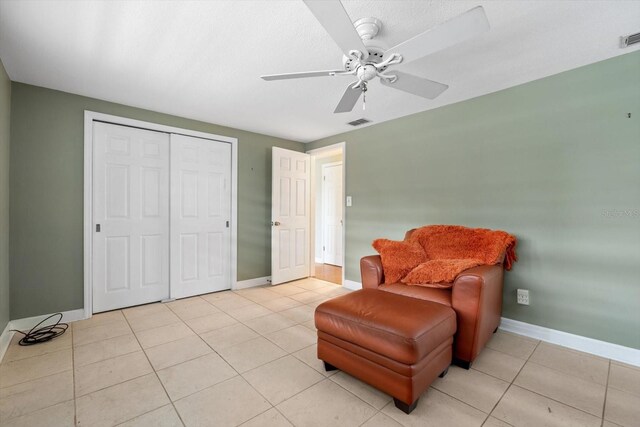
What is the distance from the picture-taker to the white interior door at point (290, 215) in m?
4.15

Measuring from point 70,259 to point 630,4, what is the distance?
477 cm

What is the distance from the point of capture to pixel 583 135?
2.29 m

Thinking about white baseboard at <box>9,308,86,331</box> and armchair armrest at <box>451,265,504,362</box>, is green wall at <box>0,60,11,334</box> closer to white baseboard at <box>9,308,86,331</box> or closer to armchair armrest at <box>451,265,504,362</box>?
white baseboard at <box>9,308,86,331</box>

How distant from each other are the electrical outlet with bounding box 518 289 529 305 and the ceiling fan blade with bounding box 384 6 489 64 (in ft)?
Result: 7.53

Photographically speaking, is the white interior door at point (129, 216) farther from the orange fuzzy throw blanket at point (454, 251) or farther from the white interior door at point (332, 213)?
the white interior door at point (332, 213)

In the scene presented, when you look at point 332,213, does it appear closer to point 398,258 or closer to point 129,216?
point 398,258

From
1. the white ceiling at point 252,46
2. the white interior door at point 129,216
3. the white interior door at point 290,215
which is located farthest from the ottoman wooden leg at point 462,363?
the white interior door at point 129,216

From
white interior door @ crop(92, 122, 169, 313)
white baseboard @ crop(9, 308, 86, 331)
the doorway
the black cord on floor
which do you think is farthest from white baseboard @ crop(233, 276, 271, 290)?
the black cord on floor

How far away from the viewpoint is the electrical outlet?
2.55 metres

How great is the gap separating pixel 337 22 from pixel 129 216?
3069 millimetres

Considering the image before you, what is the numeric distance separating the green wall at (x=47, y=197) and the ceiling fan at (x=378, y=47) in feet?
8.07

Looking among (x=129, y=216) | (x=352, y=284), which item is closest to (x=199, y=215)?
(x=129, y=216)

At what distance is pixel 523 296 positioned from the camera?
8.42 feet

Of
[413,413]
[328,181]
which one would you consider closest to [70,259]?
[413,413]
